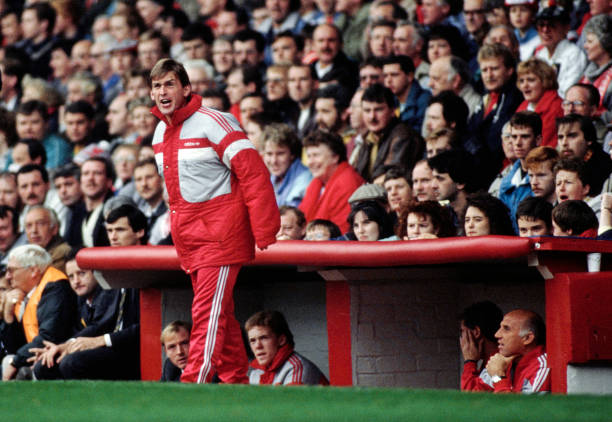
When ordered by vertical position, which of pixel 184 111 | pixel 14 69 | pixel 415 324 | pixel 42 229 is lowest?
pixel 415 324

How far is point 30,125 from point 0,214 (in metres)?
2.70

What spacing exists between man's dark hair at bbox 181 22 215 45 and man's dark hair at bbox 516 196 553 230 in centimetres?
787

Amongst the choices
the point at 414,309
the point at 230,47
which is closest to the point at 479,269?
the point at 414,309

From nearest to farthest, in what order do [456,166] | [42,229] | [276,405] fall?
[276,405] → [456,166] → [42,229]

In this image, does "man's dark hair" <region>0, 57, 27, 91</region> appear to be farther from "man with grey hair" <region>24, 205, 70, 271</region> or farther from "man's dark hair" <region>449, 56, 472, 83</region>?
"man's dark hair" <region>449, 56, 472, 83</region>

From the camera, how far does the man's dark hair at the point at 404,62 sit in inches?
450

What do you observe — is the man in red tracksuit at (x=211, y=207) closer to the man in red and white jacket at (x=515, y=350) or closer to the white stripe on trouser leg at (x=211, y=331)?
the white stripe on trouser leg at (x=211, y=331)

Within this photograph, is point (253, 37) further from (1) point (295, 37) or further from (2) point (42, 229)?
(2) point (42, 229)

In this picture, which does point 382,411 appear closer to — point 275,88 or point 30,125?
point 275,88

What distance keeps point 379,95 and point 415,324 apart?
265cm

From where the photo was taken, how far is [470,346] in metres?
7.82

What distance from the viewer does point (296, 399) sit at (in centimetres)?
542

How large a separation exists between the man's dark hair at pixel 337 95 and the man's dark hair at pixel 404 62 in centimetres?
63

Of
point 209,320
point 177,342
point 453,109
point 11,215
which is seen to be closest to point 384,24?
point 453,109
